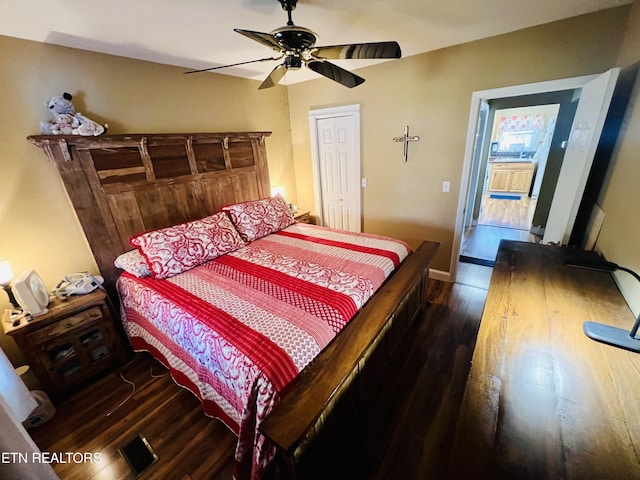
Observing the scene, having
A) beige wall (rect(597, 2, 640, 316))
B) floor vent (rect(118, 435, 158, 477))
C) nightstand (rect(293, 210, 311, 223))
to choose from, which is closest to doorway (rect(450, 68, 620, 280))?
beige wall (rect(597, 2, 640, 316))

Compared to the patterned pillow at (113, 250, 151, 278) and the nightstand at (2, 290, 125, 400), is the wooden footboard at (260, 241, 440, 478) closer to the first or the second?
the patterned pillow at (113, 250, 151, 278)

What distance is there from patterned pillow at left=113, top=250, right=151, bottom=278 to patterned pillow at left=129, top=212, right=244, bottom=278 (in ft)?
0.23

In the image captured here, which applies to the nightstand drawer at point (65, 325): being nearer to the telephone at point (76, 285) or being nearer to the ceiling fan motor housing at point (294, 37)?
the telephone at point (76, 285)

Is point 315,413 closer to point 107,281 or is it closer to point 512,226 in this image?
point 107,281

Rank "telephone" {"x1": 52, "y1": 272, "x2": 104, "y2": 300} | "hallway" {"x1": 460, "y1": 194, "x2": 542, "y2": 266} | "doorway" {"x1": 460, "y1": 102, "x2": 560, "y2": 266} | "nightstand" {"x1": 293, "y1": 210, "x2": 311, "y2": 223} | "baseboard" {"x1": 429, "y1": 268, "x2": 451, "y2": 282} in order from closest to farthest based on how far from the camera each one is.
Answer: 1. "telephone" {"x1": 52, "y1": 272, "x2": 104, "y2": 300}
2. "baseboard" {"x1": 429, "y1": 268, "x2": 451, "y2": 282}
3. "nightstand" {"x1": 293, "y1": 210, "x2": 311, "y2": 223}
4. "hallway" {"x1": 460, "y1": 194, "x2": 542, "y2": 266}
5. "doorway" {"x1": 460, "y1": 102, "x2": 560, "y2": 266}

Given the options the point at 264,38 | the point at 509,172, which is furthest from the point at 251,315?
the point at 509,172

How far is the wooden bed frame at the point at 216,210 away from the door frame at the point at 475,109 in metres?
0.72

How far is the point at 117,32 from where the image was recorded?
170 centimetres

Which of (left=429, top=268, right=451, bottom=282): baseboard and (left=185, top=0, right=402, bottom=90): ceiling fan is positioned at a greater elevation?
(left=185, top=0, right=402, bottom=90): ceiling fan

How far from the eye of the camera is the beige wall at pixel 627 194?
1.27 m

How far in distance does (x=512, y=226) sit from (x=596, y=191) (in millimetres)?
2816

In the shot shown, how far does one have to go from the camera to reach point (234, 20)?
65.9 inches

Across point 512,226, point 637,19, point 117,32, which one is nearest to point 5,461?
point 117,32

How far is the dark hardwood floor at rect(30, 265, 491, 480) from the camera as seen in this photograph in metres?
1.37
